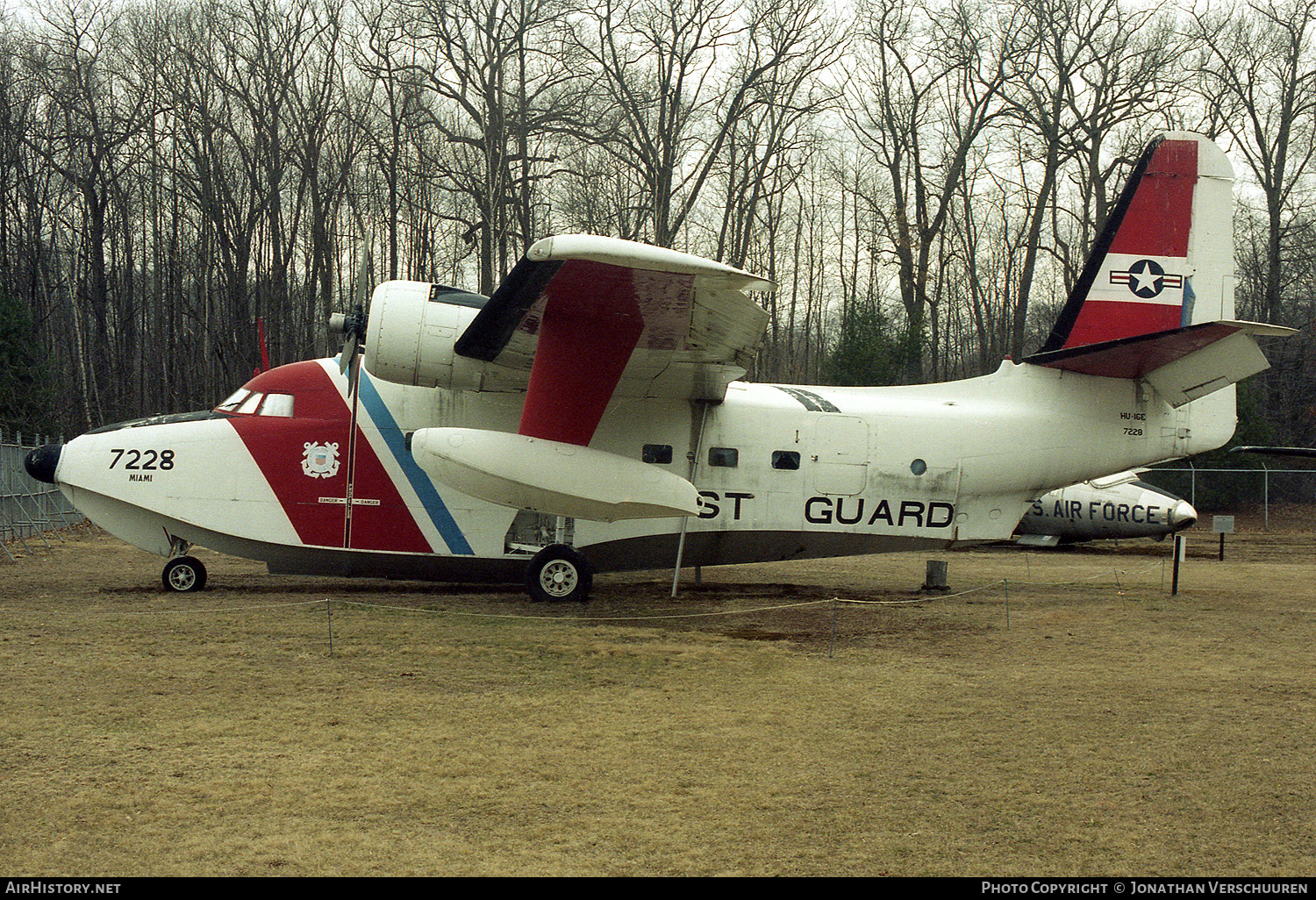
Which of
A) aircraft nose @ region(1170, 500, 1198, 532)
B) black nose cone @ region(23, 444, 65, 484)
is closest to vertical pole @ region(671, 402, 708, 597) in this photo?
black nose cone @ region(23, 444, 65, 484)

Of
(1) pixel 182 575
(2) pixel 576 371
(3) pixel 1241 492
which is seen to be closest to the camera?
(2) pixel 576 371

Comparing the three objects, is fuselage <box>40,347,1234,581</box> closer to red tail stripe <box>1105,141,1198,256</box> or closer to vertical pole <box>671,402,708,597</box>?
vertical pole <box>671,402,708,597</box>

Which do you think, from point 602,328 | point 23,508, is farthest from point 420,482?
point 23,508

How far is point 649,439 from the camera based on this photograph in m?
11.9

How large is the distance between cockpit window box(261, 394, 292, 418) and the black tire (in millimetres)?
2016

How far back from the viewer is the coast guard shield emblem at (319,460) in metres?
11.6

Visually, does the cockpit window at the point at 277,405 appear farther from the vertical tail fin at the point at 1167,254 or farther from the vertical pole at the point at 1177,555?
the vertical pole at the point at 1177,555

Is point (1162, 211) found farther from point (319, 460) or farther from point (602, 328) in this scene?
point (319, 460)

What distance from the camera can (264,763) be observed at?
5.17 meters

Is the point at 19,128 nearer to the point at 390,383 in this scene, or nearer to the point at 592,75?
the point at 592,75

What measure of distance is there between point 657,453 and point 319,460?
4106 mm

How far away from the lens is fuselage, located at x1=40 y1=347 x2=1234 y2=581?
11.5 metres

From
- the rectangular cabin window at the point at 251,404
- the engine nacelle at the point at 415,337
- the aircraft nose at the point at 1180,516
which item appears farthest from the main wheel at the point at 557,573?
the aircraft nose at the point at 1180,516

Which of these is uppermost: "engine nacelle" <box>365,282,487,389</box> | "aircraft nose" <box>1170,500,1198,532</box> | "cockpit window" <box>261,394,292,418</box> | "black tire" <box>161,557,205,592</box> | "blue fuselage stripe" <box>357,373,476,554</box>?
"engine nacelle" <box>365,282,487,389</box>
